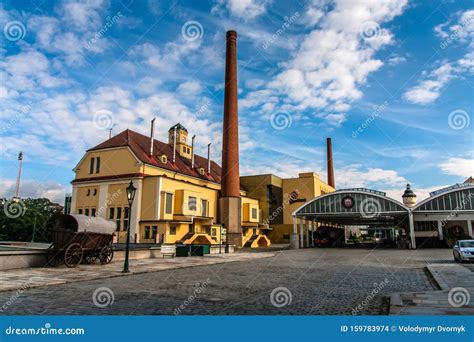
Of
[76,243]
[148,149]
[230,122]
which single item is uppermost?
[230,122]

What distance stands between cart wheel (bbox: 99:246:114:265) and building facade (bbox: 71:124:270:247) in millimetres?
16356

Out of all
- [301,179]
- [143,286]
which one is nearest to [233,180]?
[301,179]

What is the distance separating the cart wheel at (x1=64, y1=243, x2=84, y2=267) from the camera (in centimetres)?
1664

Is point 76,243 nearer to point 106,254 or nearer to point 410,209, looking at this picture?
point 106,254

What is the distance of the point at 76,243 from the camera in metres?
17.1

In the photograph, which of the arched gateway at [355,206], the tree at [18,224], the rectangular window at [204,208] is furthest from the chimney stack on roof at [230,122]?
the tree at [18,224]

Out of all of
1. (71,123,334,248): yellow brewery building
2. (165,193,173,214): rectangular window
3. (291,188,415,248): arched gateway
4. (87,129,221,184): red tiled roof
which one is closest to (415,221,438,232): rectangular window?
(291,188,415,248): arched gateway

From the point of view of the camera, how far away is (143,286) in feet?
37.2

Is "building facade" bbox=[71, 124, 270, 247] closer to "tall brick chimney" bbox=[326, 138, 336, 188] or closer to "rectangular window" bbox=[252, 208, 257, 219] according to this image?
"rectangular window" bbox=[252, 208, 257, 219]

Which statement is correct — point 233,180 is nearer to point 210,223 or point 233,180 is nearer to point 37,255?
point 210,223

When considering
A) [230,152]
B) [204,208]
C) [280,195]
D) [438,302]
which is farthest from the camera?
[280,195]

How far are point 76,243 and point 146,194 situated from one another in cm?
2234

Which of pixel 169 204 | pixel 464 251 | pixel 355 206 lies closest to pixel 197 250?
pixel 169 204

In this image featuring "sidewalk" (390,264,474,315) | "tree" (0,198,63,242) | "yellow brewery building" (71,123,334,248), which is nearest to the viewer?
"sidewalk" (390,264,474,315)
